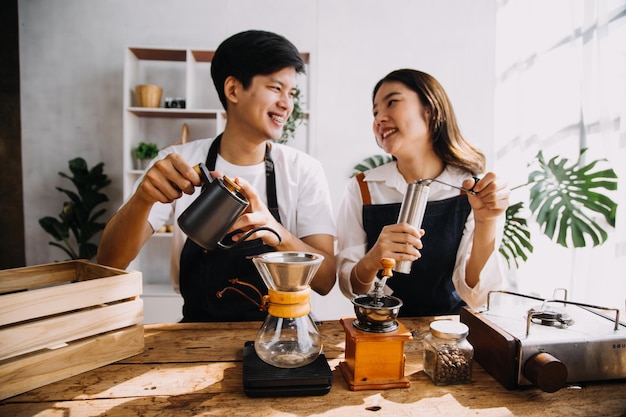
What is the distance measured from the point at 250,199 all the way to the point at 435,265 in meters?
0.92

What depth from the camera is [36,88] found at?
→ 367 centimetres

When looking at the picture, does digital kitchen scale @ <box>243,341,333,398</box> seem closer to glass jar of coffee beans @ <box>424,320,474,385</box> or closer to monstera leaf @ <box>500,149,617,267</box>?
glass jar of coffee beans @ <box>424,320,474,385</box>

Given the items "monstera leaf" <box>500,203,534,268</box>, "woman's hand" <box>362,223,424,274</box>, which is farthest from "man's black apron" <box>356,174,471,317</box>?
"monstera leaf" <box>500,203,534,268</box>

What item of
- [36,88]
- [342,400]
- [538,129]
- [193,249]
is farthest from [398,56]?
[342,400]

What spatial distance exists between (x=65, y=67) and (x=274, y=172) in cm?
298

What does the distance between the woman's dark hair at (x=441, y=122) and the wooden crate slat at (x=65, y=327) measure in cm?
141

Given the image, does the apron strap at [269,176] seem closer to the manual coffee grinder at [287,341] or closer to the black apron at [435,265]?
the black apron at [435,265]

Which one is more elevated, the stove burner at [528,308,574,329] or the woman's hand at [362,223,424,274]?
the woman's hand at [362,223,424,274]

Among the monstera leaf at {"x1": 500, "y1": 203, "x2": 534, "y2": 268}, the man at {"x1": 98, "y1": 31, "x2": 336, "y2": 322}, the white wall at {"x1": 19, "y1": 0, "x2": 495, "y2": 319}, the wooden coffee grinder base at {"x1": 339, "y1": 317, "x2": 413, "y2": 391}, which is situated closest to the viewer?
the wooden coffee grinder base at {"x1": 339, "y1": 317, "x2": 413, "y2": 391}

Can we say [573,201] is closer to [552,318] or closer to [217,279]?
[552,318]

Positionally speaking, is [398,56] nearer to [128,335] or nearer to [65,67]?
[65,67]

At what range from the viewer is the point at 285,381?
954mm

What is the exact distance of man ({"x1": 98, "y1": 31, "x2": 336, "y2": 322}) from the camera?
5.14 feet

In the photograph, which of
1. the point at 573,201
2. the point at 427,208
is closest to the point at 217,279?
the point at 427,208
